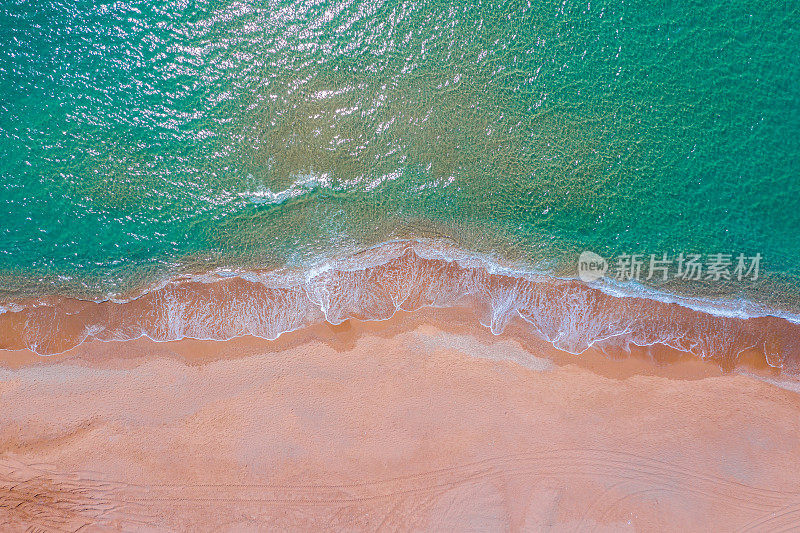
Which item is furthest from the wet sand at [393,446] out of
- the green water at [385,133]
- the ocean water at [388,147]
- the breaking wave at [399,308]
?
the green water at [385,133]

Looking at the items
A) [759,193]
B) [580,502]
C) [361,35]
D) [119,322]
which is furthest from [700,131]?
[119,322]

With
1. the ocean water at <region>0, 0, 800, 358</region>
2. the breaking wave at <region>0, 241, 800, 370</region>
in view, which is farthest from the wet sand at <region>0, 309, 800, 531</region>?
the ocean water at <region>0, 0, 800, 358</region>

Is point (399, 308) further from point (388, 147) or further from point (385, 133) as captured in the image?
point (385, 133)

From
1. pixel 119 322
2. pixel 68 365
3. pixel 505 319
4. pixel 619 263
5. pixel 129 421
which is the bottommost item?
pixel 129 421

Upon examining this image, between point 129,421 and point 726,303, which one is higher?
point 726,303

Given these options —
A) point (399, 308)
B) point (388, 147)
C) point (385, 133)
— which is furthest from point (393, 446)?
point (385, 133)

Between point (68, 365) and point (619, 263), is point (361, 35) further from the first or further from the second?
point (68, 365)

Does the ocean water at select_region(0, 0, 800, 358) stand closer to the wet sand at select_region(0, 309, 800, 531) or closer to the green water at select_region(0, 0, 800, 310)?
the green water at select_region(0, 0, 800, 310)
